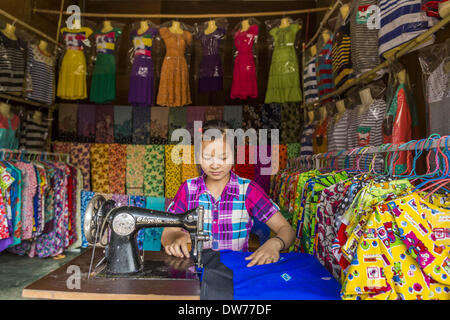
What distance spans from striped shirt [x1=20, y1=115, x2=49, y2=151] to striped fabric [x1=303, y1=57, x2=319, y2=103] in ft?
11.4

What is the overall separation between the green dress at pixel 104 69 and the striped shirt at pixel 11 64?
889mm

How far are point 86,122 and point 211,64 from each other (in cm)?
199

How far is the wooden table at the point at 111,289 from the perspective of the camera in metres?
1.06

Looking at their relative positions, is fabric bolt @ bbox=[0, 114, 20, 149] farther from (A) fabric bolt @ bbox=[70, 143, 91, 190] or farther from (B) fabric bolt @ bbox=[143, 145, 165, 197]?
(B) fabric bolt @ bbox=[143, 145, 165, 197]

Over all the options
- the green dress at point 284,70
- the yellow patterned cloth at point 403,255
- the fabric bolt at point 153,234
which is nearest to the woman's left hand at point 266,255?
the yellow patterned cloth at point 403,255

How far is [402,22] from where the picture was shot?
6.58 feet

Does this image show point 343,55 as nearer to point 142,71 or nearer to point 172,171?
point 142,71

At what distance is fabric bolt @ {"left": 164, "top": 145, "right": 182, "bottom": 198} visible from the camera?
188 inches

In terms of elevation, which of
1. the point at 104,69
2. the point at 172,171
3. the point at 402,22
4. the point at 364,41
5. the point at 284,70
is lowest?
the point at 172,171

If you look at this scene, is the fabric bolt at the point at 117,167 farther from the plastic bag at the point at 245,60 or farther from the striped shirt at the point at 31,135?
the plastic bag at the point at 245,60

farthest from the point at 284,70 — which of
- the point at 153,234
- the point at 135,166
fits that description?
the point at 153,234

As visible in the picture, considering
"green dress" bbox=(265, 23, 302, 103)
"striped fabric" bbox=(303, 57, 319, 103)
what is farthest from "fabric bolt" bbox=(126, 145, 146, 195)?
"striped fabric" bbox=(303, 57, 319, 103)
